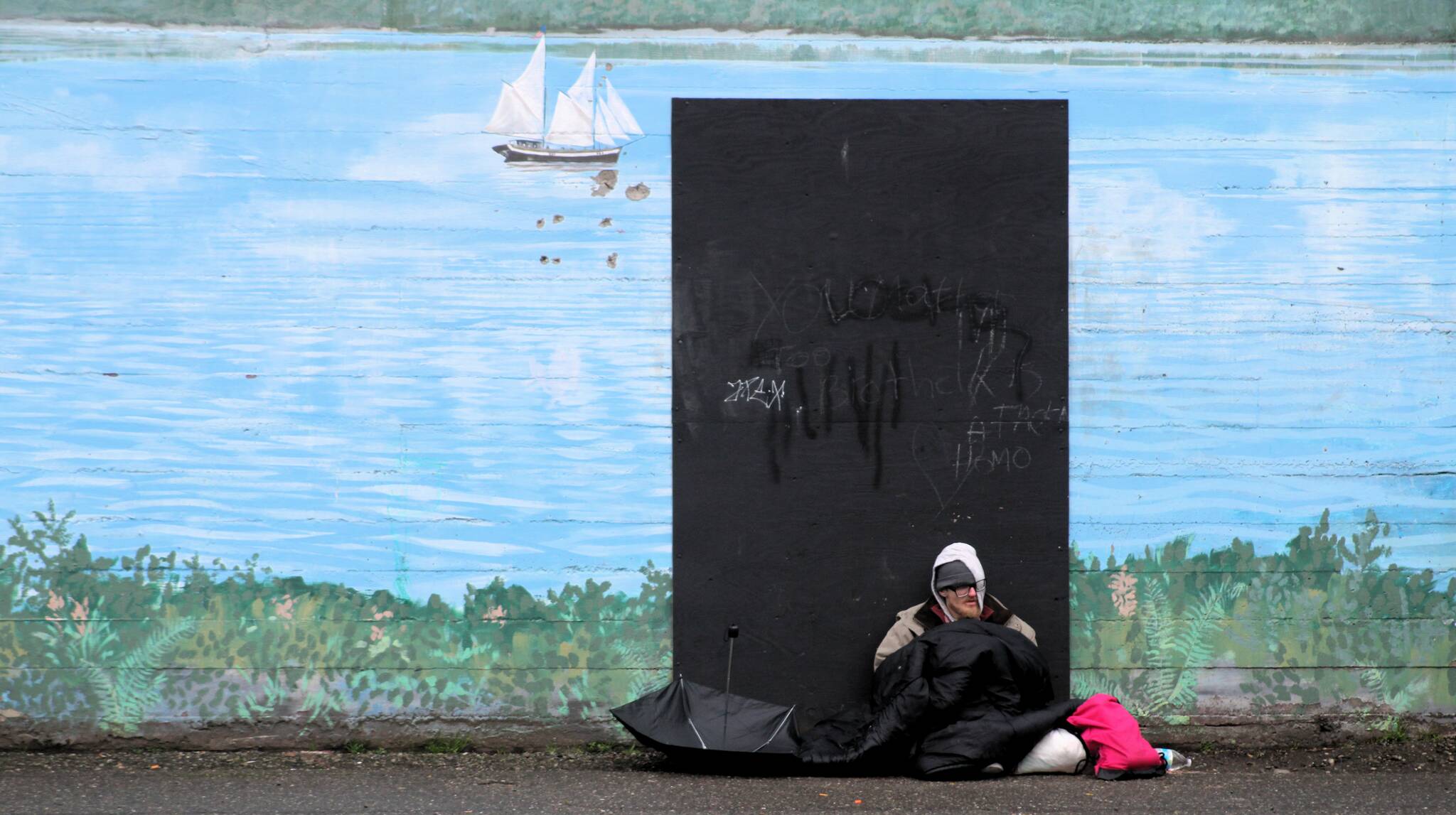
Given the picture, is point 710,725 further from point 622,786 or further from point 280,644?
point 280,644

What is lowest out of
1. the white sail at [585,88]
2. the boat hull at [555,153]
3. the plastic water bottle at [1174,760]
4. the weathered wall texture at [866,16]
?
the plastic water bottle at [1174,760]

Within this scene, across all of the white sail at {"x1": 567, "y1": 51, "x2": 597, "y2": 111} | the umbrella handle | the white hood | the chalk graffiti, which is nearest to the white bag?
the white hood

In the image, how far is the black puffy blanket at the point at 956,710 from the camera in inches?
201

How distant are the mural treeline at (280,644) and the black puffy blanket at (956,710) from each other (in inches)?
41.4

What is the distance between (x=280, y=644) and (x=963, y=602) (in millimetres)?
3128

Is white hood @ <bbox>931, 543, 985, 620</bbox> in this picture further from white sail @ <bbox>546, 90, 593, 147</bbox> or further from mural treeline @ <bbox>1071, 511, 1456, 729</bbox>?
white sail @ <bbox>546, 90, 593, 147</bbox>

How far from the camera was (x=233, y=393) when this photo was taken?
18.2 feet

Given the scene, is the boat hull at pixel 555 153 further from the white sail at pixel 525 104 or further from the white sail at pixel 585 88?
the white sail at pixel 585 88

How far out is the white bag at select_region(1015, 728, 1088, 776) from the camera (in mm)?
5203

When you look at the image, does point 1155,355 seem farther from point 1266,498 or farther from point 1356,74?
point 1356,74

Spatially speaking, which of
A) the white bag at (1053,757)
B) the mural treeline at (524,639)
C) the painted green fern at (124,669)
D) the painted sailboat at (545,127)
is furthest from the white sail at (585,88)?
the white bag at (1053,757)

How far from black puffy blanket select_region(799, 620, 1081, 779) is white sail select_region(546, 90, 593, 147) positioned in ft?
9.02

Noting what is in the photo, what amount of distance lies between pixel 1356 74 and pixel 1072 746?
342 cm

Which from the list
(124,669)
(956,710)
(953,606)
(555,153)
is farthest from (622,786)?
(555,153)
